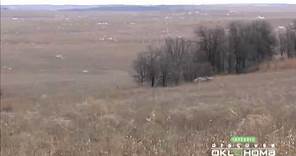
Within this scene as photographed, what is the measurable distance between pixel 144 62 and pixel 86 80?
556 centimetres

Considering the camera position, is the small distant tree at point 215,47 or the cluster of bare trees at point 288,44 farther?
the cluster of bare trees at point 288,44

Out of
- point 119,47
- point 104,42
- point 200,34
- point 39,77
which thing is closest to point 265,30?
point 200,34

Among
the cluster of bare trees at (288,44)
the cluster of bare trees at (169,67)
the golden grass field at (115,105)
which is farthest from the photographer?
the cluster of bare trees at (288,44)

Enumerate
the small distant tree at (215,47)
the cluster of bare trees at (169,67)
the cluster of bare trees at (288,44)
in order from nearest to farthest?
the cluster of bare trees at (169,67) → the small distant tree at (215,47) → the cluster of bare trees at (288,44)

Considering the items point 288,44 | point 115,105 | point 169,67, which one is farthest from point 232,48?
point 115,105

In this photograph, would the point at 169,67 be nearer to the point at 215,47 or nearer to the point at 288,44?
the point at 215,47

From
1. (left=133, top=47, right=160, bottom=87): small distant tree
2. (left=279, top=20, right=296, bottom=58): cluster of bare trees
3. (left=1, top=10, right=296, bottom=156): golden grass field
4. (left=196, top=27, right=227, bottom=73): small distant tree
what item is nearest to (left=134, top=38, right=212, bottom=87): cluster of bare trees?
(left=133, top=47, right=160, bottom=87): small distant tree

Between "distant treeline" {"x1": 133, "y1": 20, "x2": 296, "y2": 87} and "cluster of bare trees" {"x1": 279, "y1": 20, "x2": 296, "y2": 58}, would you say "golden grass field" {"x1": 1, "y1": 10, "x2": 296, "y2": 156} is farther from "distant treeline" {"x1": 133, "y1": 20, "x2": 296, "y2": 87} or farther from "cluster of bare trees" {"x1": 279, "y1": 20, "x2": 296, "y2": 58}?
"cluster of bare trees" {"x1": 279, "y1": 20, "x2": 296, "y2": 58}

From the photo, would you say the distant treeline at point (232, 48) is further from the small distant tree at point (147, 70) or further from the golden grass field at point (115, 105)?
the golden grass field at point (115, 105)

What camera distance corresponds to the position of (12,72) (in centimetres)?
5644

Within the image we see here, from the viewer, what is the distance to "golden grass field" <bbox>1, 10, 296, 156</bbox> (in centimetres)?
595

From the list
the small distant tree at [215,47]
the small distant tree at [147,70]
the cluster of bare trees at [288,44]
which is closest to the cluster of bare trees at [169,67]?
the small distant tree at [147,70]

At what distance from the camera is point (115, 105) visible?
16.0m

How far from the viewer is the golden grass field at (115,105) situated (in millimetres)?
5945
